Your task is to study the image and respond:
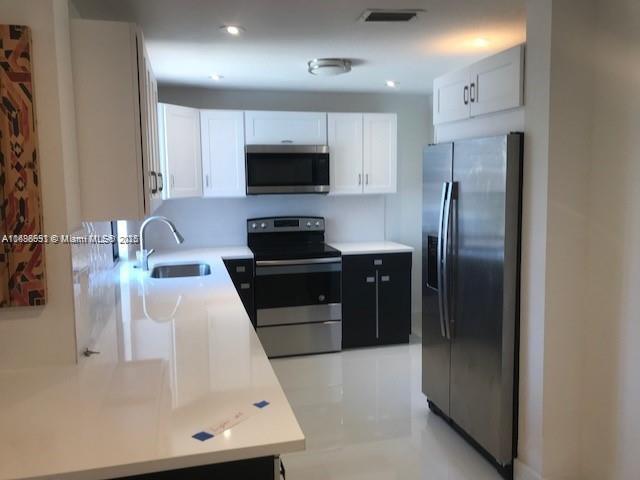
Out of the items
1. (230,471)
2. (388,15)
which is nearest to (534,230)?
(388,15)

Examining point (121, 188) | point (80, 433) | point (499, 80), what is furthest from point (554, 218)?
point (80, 433)

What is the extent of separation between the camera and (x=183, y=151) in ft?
14.1

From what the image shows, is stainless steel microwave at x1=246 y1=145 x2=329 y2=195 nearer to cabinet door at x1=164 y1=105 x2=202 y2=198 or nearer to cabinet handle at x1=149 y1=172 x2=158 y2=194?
cabinet door at x1=164 y1=105 x2=202 y2=198

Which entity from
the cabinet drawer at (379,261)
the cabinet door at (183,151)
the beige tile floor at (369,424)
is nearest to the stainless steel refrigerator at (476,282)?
the beige tile floor at (369,424)

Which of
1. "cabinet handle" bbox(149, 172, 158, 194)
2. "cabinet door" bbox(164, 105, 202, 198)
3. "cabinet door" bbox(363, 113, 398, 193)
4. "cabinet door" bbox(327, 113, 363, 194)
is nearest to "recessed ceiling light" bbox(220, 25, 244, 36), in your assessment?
"cabinet handle" bbox(149, 172, 158, 194)

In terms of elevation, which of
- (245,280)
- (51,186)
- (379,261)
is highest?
(51,186)

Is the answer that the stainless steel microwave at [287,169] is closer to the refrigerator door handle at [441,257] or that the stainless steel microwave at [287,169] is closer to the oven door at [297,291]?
the oven door at [297,291]

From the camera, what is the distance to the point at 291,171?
4.63m

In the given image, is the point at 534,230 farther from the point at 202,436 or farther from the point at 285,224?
the point at 285,224

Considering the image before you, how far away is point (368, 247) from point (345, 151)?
0.91m

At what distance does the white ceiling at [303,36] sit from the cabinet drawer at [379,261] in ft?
4.98

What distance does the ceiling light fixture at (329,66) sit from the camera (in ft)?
11.8

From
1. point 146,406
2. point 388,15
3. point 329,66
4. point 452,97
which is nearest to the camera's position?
point 146,406

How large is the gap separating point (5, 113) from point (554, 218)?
221 cm
